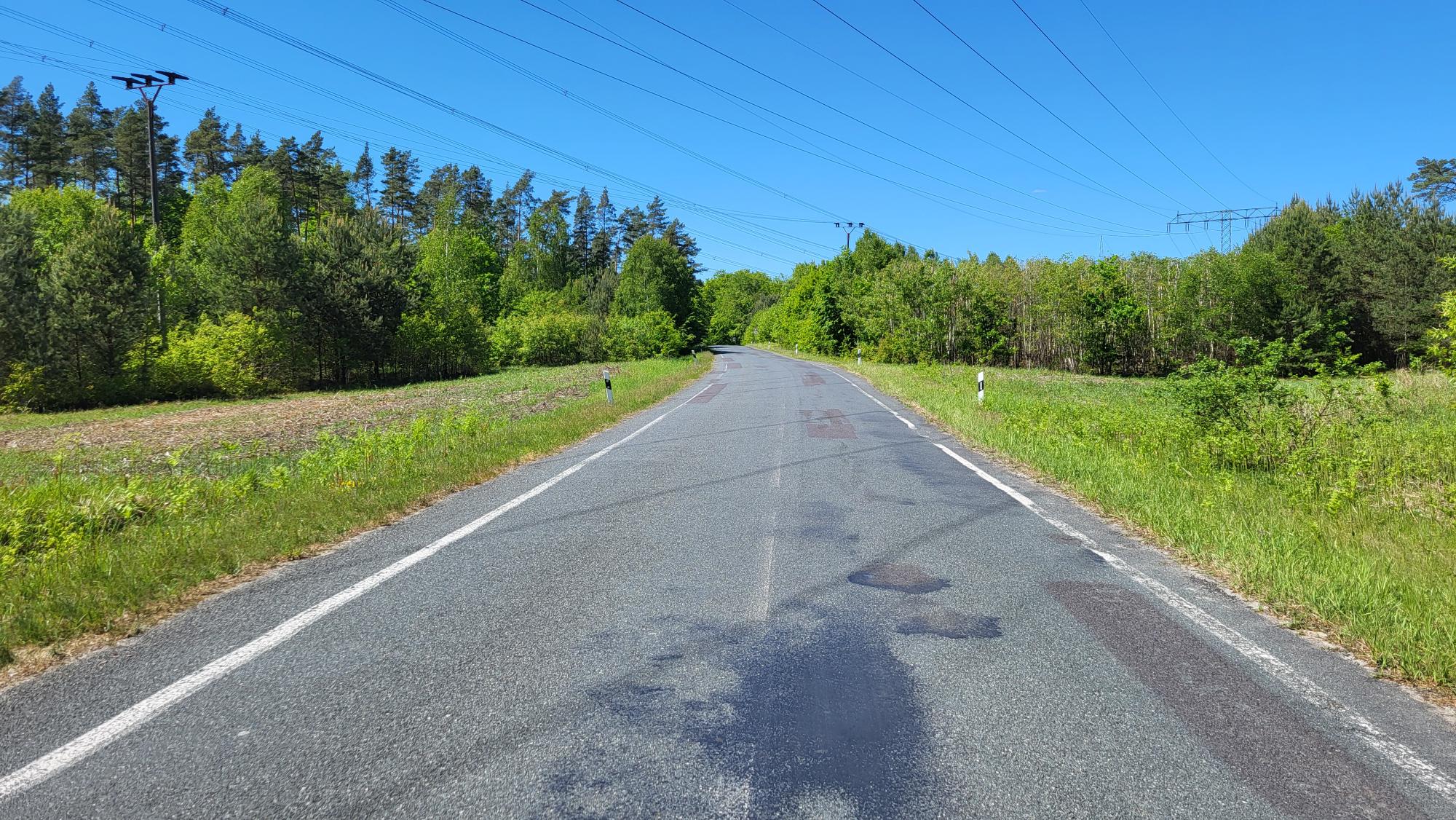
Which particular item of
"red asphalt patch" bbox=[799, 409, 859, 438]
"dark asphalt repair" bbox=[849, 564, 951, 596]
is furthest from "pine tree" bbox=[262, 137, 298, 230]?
"dark asphalt repair" bbox=[849, 564, 951, 596]

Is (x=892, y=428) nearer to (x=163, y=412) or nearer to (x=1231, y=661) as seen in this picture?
(x=1231, y=661)

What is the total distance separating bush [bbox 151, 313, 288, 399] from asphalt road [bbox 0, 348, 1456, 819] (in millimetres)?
37058

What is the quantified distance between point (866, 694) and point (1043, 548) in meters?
3.35

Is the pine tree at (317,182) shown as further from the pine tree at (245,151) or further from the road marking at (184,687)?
the road marking at (184,687)

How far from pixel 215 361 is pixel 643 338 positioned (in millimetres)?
35924

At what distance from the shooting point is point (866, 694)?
338 centimetres

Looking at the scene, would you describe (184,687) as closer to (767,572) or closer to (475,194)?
(767,572)

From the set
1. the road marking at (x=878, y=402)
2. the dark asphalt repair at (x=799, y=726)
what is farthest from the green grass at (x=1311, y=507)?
the dark asphalt repair at (x=799, y=726)

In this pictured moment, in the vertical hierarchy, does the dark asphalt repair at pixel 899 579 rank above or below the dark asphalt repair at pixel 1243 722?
below

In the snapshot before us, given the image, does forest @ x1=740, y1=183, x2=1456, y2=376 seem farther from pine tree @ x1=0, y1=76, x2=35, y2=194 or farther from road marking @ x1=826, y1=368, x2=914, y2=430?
pine tree @ x1=0, y1=76, x2=35, y2=194

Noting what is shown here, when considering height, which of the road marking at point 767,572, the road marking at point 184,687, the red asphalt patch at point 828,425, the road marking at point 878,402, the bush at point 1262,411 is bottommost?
the road marking at point 184,687

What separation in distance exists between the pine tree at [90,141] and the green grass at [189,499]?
145 ft

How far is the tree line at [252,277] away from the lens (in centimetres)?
3203

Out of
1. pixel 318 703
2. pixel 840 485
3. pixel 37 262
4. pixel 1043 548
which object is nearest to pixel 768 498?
pixel 840 485
